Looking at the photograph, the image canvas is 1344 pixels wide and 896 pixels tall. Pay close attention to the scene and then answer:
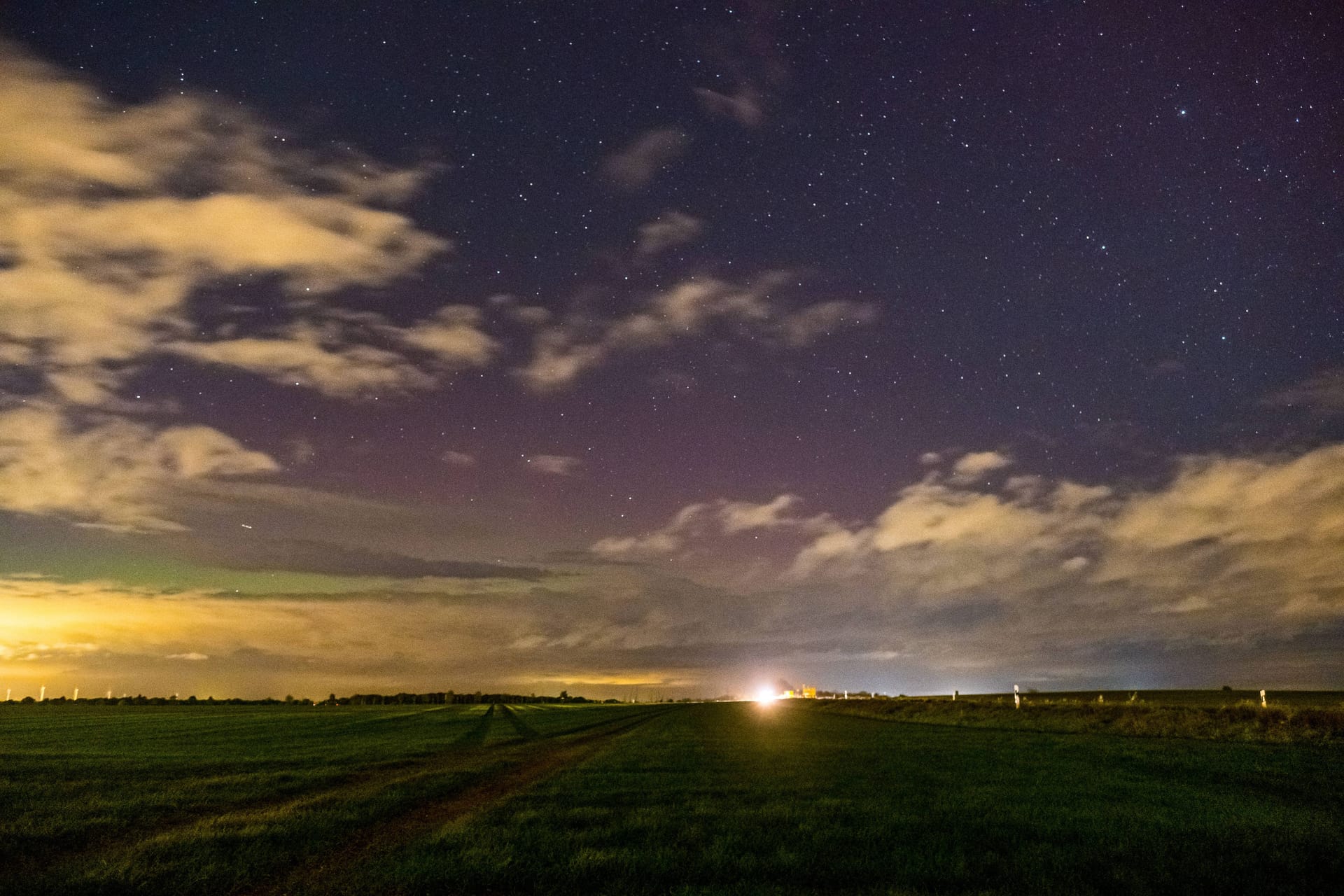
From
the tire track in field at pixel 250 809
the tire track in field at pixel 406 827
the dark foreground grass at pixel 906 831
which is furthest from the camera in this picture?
the tire track in field at pixel 250 809

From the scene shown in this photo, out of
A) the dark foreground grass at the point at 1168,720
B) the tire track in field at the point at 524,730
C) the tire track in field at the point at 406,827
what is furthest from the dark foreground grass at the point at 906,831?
the tire track in field at the point at 524,730

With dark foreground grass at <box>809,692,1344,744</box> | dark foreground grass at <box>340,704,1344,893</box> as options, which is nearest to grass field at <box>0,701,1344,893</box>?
dark foreground grass at <box>340,704,1344,893</box>

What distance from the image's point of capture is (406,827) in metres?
16.4

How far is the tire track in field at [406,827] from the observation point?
39.3 ft

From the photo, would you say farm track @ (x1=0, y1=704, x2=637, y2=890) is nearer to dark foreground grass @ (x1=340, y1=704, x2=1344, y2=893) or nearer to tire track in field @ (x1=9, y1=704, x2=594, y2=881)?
tire track in field @ (x1=9, y1=704, x2=594, y2=881)

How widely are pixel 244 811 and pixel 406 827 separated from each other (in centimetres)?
497

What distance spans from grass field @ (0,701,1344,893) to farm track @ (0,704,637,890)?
4.3 inches

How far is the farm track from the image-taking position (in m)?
13.8

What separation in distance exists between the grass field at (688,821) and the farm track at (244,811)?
0.11 metres

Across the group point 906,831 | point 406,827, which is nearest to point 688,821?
point 906,831

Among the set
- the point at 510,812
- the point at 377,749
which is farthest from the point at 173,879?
the point at 377,749

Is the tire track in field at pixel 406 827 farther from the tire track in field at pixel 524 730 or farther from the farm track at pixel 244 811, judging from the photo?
the tire track in field at pixel 524 730

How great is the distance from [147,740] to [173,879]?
126ft

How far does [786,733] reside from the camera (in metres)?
45.9
